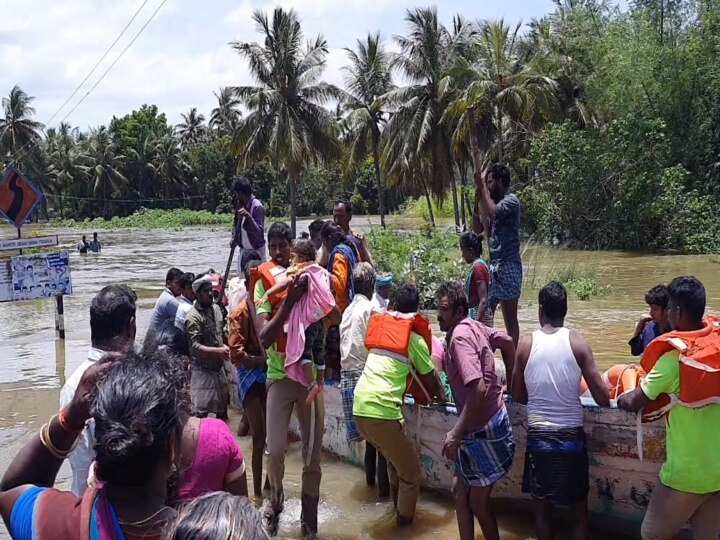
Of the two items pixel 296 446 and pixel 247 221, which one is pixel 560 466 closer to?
pixel 296 446

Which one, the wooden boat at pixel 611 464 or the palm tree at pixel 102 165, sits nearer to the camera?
the wooden boat at pixel 611 464

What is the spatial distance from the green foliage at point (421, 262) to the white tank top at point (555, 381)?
32.0ft

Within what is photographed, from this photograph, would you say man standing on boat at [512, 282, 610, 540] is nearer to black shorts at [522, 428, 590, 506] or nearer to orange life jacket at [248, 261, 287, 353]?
black shorts at [522, 428, 590, 506]

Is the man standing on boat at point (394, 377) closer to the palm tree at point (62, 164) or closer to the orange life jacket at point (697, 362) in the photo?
the orange life jacket at point (697, 362)

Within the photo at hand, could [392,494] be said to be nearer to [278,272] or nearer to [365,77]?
[278,272]

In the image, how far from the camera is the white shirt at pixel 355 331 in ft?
18.3

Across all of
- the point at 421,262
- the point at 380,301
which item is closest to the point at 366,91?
the point at 421,262

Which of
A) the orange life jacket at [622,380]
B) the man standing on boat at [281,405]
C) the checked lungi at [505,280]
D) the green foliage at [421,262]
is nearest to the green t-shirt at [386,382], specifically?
the man standing on boat at [281,405]

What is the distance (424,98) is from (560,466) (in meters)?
30.4

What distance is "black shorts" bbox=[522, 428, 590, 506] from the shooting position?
4.14 metres

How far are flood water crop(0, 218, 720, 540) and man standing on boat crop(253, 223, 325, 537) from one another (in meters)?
0.37

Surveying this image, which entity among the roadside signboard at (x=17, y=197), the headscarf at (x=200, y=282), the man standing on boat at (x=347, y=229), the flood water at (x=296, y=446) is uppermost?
the roadside signboard at (x=17, y=197)

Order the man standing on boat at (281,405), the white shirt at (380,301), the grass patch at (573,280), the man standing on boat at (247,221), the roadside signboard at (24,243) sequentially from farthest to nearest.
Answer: the grass patch at (573,280), the roadside signboard at (24,243), the man standing on boat at (247,221), the white shirt at (380,301), the man standing on boat at (281,405)

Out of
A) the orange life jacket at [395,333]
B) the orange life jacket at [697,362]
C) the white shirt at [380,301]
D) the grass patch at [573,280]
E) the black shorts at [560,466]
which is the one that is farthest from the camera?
the grass patch at [573,280]
